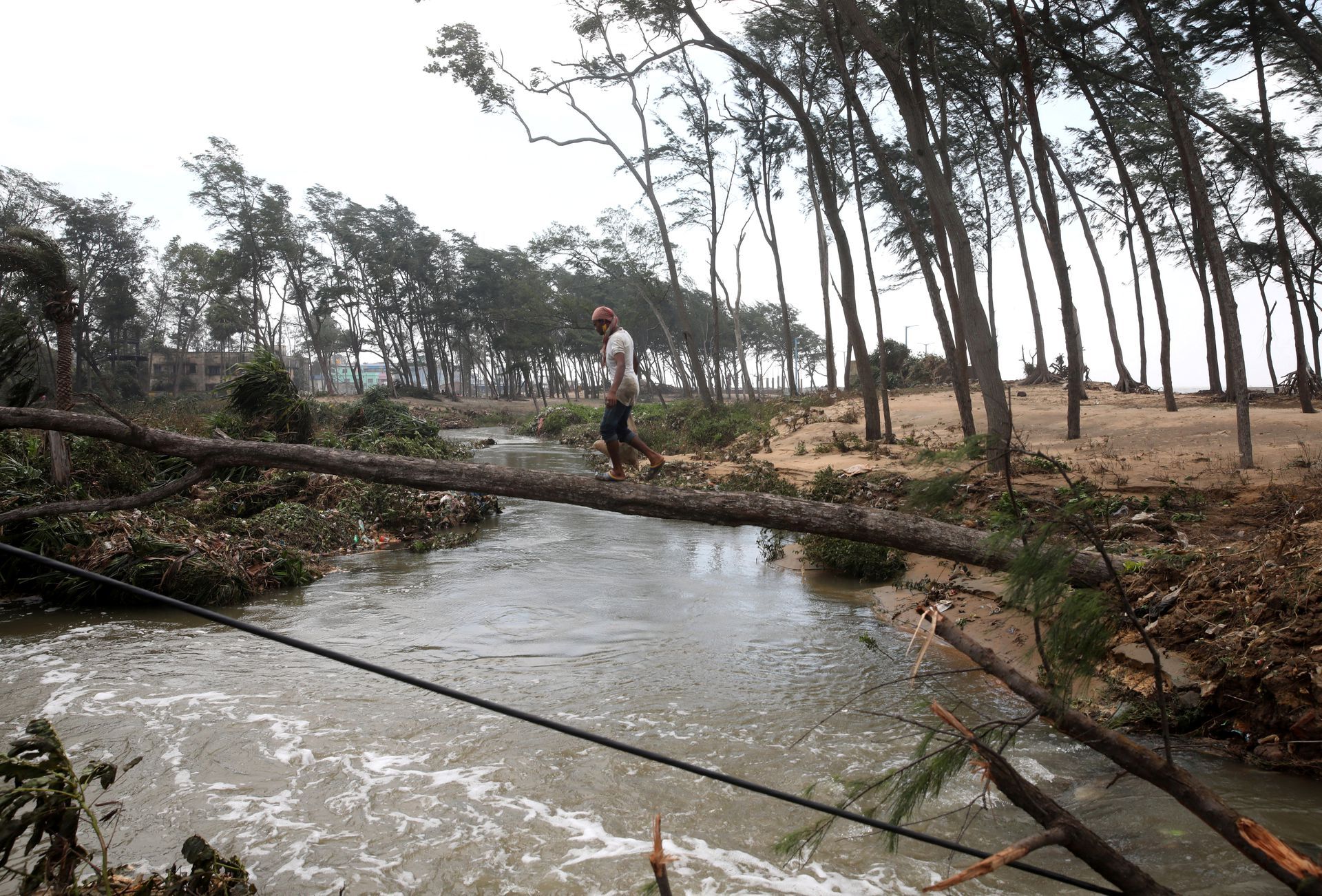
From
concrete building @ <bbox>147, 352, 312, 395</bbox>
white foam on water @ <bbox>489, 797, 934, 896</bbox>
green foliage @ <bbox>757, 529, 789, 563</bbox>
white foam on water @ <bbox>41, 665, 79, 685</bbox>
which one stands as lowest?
white foam on water @ <bbox>489, 797, 934, 896</bbox>

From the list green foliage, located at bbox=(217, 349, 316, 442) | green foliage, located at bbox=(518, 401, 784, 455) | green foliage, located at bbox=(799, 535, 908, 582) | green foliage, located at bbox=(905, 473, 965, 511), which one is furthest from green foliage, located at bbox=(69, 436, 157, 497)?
green foliage, located at bbox=(518, 401, 784, 455)

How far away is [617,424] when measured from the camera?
22.1 ft

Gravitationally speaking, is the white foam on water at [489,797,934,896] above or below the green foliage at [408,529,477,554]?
below

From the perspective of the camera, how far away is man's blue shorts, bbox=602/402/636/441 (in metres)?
6.69

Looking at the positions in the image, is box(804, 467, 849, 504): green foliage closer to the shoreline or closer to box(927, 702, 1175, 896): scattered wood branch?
the shoreline

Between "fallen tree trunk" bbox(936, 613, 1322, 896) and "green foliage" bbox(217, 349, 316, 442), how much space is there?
14195 mm

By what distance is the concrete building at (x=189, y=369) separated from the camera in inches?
2139

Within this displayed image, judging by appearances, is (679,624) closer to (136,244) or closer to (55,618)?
(55,618)

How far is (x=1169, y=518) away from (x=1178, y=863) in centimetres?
473

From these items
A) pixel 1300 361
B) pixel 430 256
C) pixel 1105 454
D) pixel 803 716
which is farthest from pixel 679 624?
pixel 430 256

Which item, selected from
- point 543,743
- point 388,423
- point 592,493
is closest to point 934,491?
point 592,493

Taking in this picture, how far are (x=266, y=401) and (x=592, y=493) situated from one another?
12723 millimetres

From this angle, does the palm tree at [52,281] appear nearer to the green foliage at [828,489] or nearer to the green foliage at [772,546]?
the green foliage at [772,546]

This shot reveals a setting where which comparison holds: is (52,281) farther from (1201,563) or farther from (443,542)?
(1201,563)
